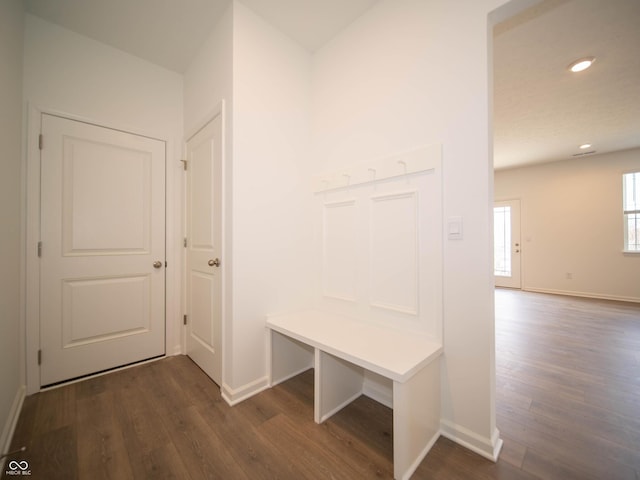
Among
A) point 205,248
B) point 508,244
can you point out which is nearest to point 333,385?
point 205,248

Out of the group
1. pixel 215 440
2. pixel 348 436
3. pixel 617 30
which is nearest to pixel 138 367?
pixel 215 440

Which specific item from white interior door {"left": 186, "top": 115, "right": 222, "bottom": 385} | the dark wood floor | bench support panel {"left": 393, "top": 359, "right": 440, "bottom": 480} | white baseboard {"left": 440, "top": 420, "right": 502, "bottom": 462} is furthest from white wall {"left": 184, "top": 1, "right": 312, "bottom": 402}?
white baseboard {"left": 440, "top": 420, "right": 502, "bottom": 462}

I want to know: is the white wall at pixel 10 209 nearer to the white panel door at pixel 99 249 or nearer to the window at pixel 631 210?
the white panel door at pixel 99 249

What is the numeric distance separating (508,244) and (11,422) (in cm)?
787

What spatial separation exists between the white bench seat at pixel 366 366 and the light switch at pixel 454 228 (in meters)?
0.63

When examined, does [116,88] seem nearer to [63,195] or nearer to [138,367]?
[63,195]

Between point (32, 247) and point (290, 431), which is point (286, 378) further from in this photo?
point (32, 247)

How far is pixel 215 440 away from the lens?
1.44 m

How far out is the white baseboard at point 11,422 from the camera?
1.33 m

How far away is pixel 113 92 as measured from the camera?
223 centimetres

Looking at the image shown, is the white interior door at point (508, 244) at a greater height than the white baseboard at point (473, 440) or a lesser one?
greater

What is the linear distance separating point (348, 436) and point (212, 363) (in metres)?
1.19

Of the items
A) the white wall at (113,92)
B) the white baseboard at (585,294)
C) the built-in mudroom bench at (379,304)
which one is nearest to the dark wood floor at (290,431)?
the built-in mudroom bench at (379,304)

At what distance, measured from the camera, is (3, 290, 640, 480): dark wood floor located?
1.26 metres
